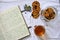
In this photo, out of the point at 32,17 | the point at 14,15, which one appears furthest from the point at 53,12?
the point at 14,15

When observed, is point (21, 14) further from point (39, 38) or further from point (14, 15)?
point (39, 38)

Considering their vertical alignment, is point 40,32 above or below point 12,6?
below

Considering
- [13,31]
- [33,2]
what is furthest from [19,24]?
[33,2]

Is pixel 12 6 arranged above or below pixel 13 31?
above

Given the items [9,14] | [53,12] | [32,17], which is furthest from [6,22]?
[53,12]

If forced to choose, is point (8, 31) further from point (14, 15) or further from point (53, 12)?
point (53, 12)
